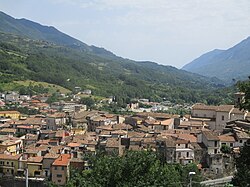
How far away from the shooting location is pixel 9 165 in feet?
98.7

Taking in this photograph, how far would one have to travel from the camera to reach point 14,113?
55.5 metres

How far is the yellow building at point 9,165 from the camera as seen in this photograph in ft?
98.0

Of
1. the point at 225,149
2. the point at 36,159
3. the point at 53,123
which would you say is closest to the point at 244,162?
the point at 225,149

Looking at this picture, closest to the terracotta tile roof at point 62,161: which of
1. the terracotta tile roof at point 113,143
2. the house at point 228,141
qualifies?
the terracotta tile roof at point 113,143

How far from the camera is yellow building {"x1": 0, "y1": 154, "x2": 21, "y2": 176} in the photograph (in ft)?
98.0

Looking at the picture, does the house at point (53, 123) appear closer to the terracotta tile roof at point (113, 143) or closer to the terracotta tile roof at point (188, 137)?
the terracotta tile roof at point (113, 143)

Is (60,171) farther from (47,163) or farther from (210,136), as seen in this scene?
(210,136)

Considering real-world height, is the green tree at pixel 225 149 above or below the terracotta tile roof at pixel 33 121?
above

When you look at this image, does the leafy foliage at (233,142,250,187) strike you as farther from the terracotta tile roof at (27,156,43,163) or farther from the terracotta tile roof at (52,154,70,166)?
the terracotta tile roof at (27,156,43,163)

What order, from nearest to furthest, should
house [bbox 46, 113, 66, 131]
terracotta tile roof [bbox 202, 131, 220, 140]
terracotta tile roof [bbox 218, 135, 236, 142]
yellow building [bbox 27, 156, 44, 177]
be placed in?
terracotta tile roof [bbox 202, 131, 220, 140], terracotta tile roof [bbox 218, 135, 236, 142], yellow building [bbox 27, 156, 44, 177], house [bbox 46, 113, 66, 131]

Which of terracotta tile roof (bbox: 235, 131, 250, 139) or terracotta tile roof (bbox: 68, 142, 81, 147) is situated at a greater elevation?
terracotta tile roof (bbox: 235, 131, 250, 139)

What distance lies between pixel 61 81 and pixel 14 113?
133 feet

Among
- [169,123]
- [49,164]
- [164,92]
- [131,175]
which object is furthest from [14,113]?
[164,92]

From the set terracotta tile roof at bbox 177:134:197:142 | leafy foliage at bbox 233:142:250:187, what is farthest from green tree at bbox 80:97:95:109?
leafy foliage at bbox 233:142:250:187
